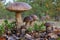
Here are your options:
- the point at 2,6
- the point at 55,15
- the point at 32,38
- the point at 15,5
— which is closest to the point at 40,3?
the point at 55,15

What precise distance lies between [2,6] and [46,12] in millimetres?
722

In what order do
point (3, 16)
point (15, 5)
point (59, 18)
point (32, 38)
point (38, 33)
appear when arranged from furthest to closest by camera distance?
point (59, 18) → point (3, 16) → point (15, 5) → point (38, 33) → point (32, 38)

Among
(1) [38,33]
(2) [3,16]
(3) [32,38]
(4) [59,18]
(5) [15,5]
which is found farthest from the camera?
(4) [59,18]

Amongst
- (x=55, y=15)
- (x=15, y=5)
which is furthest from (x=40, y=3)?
(x=15, y=5)

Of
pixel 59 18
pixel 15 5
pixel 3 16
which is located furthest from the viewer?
pixel 59 18

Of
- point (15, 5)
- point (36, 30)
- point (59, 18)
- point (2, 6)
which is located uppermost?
point (15, 5)

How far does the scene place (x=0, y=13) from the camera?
10.1 ft

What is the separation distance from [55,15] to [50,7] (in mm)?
158

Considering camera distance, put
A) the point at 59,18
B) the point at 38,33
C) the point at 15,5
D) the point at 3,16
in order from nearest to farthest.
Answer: the point at 38,33 → the point at 15,5 → the point at 3,16 → the point at 59,18

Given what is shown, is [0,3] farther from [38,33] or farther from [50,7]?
[38,33]

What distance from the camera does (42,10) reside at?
3188 millimetres

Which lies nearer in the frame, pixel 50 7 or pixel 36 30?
pixel 36 30

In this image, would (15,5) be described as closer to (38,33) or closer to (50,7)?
(38,33)

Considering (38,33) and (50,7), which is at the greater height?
(38,33)
